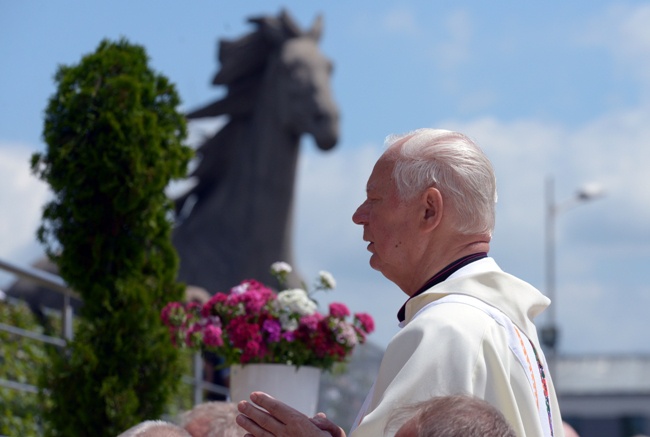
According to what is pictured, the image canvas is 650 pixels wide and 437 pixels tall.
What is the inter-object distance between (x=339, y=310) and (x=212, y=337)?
515 mm

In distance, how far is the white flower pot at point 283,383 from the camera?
4363 mm

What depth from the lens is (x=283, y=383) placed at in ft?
14.4

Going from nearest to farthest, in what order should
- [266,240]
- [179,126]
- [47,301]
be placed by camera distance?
1. [179,126]
2. [47,301]
3. [266,240]

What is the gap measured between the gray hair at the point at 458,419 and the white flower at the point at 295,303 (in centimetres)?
245

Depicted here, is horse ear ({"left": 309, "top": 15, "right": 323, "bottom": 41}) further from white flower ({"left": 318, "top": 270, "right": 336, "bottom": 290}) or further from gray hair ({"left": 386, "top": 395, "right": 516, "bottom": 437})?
gray hair ({"left": 386, "top": 395, "right": 516, "bottom": 437})

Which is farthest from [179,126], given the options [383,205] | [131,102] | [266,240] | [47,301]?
[266,240]

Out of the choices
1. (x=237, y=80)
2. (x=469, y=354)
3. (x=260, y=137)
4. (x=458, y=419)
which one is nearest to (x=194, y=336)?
(x=469, y=354)

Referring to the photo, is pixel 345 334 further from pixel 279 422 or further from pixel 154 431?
pixel 279 422

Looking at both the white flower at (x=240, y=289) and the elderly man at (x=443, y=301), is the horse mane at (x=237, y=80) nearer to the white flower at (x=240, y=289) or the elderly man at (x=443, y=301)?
the white flower at (x=240, y=289)

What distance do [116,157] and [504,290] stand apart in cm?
325

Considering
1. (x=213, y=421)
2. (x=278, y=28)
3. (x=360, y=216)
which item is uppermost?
(x=278, y=28)

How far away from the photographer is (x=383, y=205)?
9.48 ft

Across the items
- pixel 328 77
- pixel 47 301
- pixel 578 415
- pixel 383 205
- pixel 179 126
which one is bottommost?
pixel 578 415

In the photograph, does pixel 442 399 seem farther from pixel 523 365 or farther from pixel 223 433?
pixel 223 433
